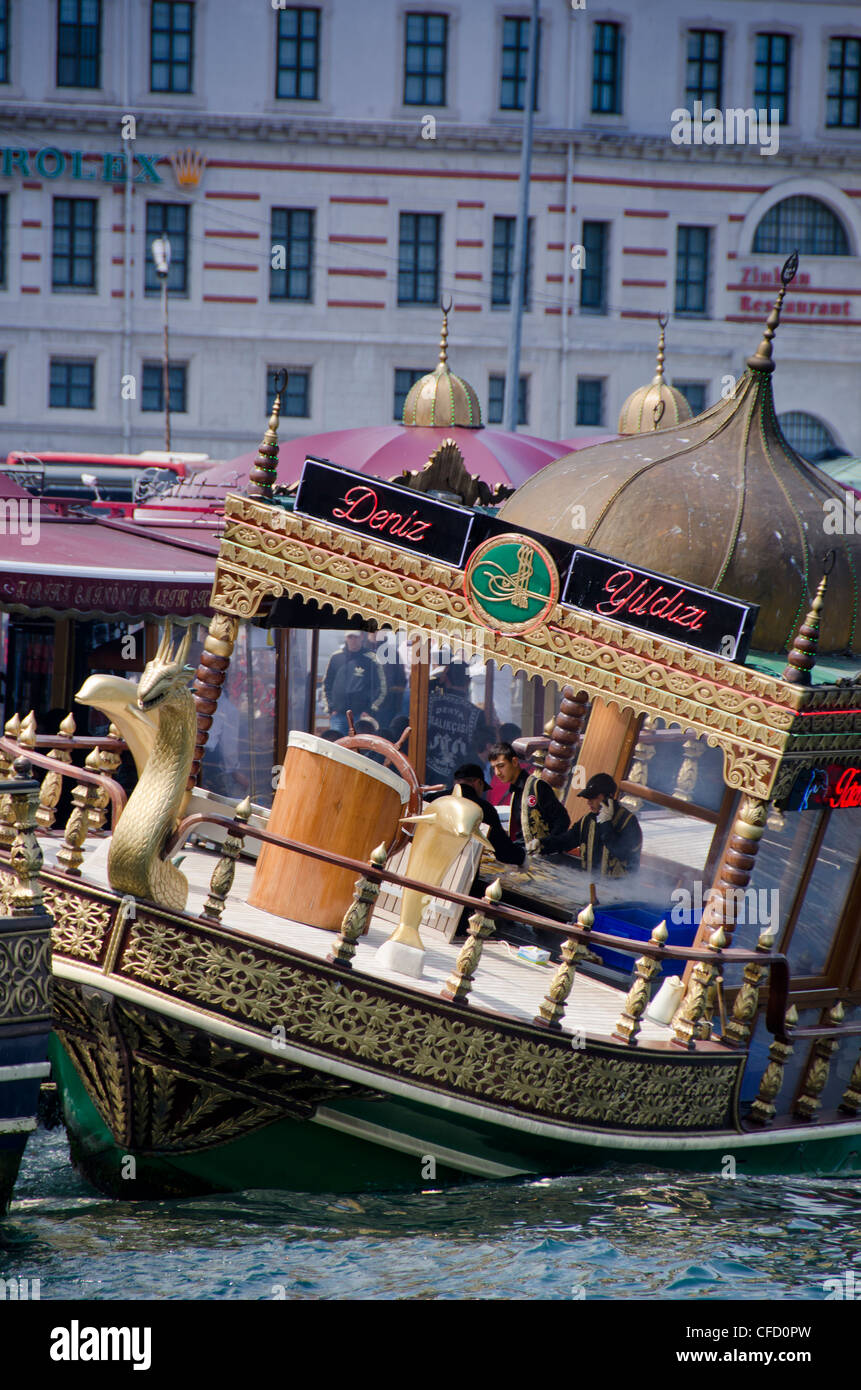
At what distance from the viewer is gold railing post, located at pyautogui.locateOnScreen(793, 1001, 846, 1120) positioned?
8.28m

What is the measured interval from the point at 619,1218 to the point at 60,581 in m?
6.99

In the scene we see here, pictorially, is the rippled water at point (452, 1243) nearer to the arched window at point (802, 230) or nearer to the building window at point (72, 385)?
the building window at point (72, 385)

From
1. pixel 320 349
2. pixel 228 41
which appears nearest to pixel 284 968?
pixel 320 349

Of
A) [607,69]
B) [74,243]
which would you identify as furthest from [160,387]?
[607,69]

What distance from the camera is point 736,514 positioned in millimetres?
8461

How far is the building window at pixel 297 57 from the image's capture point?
3609 centimetres

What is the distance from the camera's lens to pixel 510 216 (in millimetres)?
37062

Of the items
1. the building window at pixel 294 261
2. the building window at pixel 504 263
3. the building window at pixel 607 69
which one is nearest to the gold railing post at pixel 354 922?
the building window at pixel 294 261

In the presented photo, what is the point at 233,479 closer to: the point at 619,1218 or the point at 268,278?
the point at 619,1218

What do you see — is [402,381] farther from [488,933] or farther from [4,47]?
[488,933]

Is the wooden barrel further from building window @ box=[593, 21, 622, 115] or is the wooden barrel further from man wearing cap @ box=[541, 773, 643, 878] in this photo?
building window @ box=[593, 21, 622, 115]

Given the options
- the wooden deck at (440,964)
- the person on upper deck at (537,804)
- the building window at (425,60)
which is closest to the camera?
the wooden deck at (440,964)

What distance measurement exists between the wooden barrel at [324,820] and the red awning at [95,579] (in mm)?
4757

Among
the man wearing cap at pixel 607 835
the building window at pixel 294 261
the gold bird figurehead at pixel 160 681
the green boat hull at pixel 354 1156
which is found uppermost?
the building window at pixel 294 261
